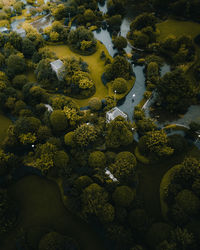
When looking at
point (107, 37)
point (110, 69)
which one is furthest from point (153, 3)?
point (110, 69)

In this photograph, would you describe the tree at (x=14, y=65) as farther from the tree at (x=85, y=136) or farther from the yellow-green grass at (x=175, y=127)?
the yellow-green grass at (x=175, y=127)

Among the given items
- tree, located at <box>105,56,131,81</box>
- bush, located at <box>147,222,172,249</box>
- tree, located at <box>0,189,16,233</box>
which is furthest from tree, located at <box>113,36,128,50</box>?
bush, located at <box>147,222,172,249</box>

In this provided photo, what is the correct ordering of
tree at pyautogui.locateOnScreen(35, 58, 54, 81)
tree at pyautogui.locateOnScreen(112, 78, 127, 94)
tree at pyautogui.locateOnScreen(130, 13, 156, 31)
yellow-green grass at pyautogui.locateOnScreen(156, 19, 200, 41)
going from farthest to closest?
yellow-green grass at pyautogui.locateOnScreen(156, 19, 200, 41)
tree at pyautogui.locateOnScreen(130, 13, 156, 31)
tree at pyautogui.locateOnScreen(35, 58, 54, 81)
tree at pyautogui.locateOnScreen(112, 78, 127, 94)

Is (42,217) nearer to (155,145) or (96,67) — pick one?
(155,145)

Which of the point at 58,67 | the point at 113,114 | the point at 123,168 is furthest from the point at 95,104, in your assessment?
the point at 123,168

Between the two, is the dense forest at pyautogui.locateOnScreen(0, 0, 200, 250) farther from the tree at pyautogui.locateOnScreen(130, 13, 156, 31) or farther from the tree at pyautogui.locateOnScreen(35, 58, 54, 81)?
the tree at pyautogui.locateOnScreen(130, 13, 156, 31)

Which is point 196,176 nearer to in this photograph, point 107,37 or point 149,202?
point 149,202
